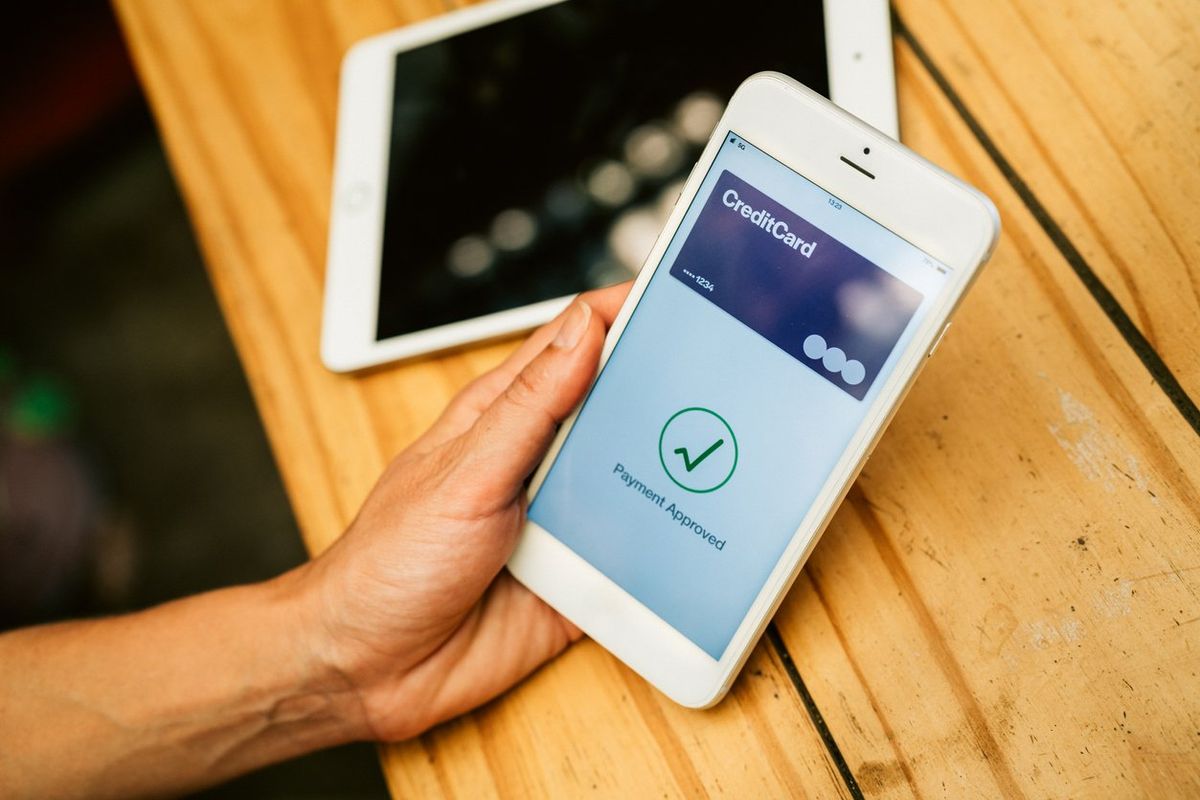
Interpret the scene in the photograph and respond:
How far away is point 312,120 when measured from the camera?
71 centimetres

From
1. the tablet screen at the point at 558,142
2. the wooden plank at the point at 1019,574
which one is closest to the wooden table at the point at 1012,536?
the wooden plank at the point at 1019,574

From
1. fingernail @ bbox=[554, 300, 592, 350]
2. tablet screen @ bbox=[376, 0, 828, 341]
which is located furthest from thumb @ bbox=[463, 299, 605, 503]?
tablet screen @ bbox=[376, 0, 828, 341]

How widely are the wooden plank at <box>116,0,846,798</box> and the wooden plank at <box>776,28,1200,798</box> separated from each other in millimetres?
52

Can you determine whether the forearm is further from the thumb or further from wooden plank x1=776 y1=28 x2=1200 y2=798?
wooden plank x1=776 y1=28 x2=1200 y2=798

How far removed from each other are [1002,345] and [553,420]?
0.27 metres

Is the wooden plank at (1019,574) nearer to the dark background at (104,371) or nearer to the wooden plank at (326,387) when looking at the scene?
the wooden plank at (326,387)

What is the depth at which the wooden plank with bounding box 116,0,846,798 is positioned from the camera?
19.1 inches

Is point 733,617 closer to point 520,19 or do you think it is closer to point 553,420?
point 553,420

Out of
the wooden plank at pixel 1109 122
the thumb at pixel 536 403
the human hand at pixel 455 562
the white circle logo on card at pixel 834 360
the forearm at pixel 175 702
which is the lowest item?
the forearm at pixel 175 702

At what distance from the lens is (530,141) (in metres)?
0.62

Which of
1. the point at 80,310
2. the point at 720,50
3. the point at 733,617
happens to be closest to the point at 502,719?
the point at 733,617

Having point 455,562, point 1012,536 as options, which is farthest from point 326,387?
point 1012,536

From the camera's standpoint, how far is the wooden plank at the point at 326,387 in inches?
19.1

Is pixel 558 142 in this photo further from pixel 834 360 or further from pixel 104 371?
pixel 104 371
